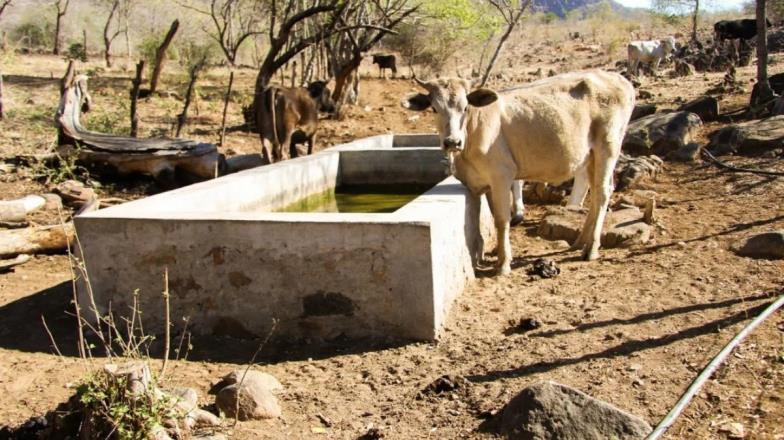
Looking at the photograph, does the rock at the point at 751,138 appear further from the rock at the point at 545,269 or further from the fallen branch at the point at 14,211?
the fallen branch at the point at 14,211

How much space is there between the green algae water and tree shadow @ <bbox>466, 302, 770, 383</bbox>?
3540 millimetres

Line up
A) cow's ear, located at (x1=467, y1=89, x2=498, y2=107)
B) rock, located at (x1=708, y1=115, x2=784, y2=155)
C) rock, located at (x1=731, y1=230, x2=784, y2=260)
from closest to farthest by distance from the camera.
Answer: cow's ear, located at (x1=467, y1=89, x2=498, y2=107), rock, located at (x1=731, y1=230, x2=784, y2=260), rock, located at (x1=708, y1=115, x2=784, y2=155)

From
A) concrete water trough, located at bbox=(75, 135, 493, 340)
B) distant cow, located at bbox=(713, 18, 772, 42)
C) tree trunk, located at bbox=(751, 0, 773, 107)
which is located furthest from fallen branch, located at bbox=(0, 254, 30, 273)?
distant cow, located at bbox=(713, 18, 772, 42)

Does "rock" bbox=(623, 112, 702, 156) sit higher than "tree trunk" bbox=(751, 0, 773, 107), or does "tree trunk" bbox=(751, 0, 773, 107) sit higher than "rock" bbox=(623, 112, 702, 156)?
"tree trunk" bbox=(751, 0, 773, 107)

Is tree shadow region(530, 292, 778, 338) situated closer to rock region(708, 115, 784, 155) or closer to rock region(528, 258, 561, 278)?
rock region(528, 258, 561, 278)

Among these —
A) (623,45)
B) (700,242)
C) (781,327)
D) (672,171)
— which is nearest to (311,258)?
(781,327)

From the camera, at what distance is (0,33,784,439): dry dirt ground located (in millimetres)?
3881

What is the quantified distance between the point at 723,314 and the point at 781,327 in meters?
0.42

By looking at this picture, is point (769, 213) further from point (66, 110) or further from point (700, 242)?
point (66, 110)

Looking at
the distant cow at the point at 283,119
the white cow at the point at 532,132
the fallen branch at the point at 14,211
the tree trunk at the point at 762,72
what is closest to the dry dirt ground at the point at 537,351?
the white cow at the point at 532,132

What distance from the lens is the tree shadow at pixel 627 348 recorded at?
4.31 m

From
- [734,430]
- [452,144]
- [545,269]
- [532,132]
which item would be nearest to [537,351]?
[734,430]

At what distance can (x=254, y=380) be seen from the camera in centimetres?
419

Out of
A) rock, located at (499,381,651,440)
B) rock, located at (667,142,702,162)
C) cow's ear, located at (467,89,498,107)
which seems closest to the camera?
rock, located at (499,381,651,440)
